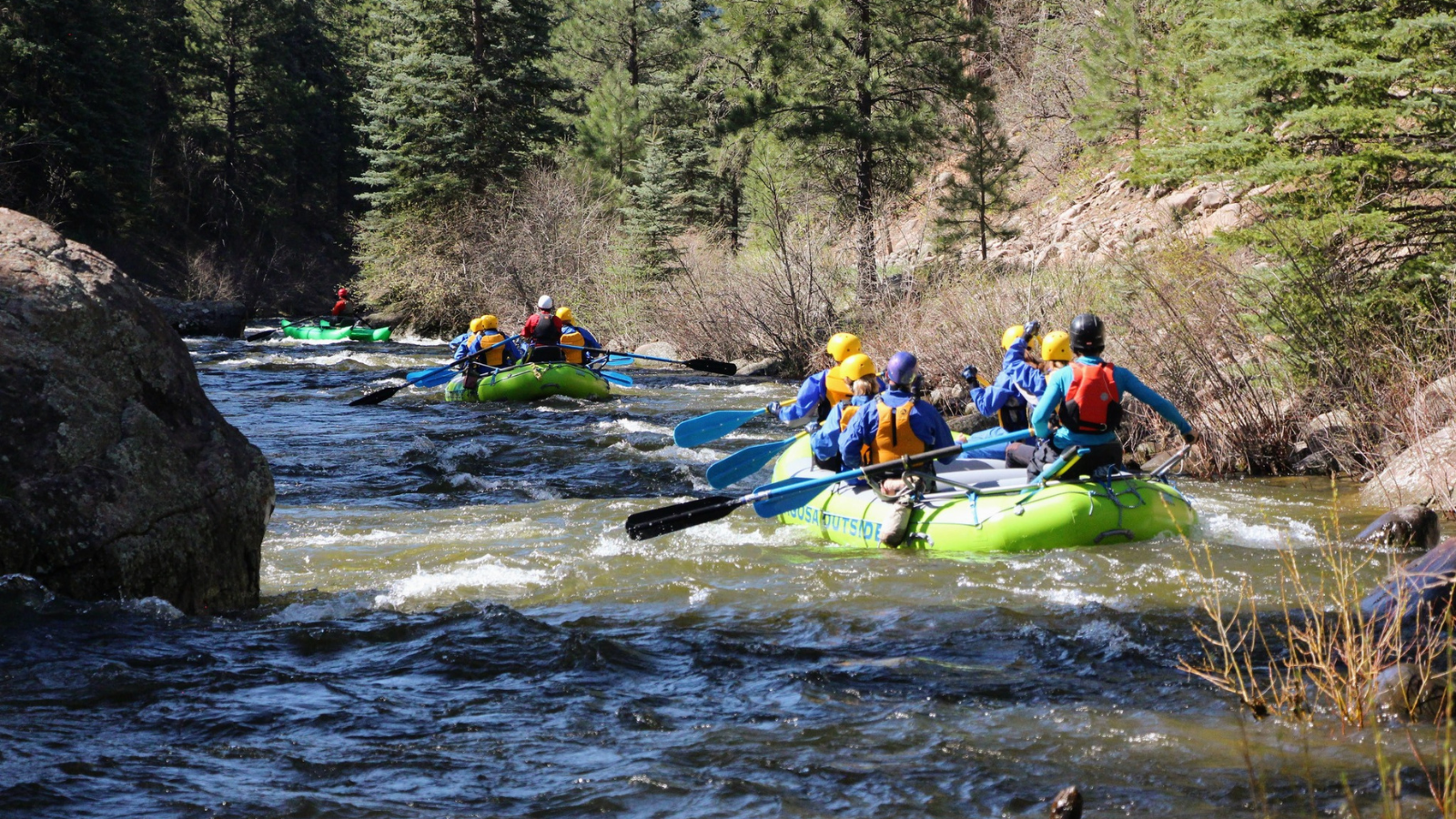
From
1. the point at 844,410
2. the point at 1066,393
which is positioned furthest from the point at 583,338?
the point at 1066,393

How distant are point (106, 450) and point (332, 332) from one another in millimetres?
25816

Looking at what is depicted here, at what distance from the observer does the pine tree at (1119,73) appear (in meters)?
24.4

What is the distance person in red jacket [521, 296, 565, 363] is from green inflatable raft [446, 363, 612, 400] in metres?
0.35

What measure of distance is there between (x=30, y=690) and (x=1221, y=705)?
4.54 metres

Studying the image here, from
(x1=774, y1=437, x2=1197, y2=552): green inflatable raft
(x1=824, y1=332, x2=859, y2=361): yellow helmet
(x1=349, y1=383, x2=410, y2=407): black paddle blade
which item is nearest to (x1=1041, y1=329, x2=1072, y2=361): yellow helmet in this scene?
(x1=774, y1=437, x2=1197, y2=552): green inflatable raft

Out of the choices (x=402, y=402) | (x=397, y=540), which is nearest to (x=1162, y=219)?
(x=402, y=402)

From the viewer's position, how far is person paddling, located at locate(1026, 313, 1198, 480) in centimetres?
733

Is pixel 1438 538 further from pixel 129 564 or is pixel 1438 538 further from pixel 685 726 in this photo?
pixel 129 564

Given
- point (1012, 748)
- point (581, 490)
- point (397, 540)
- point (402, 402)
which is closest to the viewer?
point (1012, 748)

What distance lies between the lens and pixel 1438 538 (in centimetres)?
723

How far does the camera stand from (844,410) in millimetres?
8609

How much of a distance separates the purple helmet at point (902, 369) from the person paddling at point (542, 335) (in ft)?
31.8

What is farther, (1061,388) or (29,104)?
(29,104)

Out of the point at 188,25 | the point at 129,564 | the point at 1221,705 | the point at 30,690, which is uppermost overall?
the point at 188,25
